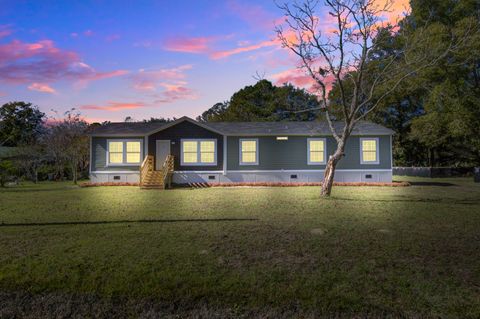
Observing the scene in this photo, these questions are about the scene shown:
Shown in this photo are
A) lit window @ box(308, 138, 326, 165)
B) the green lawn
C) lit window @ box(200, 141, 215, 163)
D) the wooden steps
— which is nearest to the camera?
the green lawn

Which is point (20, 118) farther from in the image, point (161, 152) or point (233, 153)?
point (233, 153)

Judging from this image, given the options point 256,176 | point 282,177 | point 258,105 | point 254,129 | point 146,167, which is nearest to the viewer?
point 146,167

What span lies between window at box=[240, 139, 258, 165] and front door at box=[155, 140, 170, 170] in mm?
4410

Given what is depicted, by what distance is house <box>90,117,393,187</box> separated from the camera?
22562 mm

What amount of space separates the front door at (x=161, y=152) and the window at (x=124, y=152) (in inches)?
42.4

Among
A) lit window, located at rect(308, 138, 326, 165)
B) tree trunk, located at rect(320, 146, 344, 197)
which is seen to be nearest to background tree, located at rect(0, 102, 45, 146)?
lit window, located at rect(308, 138, 326, 165)

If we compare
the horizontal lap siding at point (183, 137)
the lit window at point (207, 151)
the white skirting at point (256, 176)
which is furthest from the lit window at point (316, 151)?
the lit window at point (207, 151)

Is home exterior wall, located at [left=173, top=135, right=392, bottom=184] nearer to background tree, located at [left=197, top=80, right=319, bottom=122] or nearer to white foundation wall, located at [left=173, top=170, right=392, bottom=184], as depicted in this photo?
white foundation wall, located at [left=173, top=170, right=392, bottom=184]

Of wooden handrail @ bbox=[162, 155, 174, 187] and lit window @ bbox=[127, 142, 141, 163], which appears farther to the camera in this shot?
lit window @ bbox=[127, 142, 141, 163]

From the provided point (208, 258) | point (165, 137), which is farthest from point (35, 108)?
point (208, 258)

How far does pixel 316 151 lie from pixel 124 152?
11.6m

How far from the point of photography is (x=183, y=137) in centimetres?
2258

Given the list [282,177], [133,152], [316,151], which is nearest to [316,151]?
[316,151]

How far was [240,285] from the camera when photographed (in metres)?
4.73
